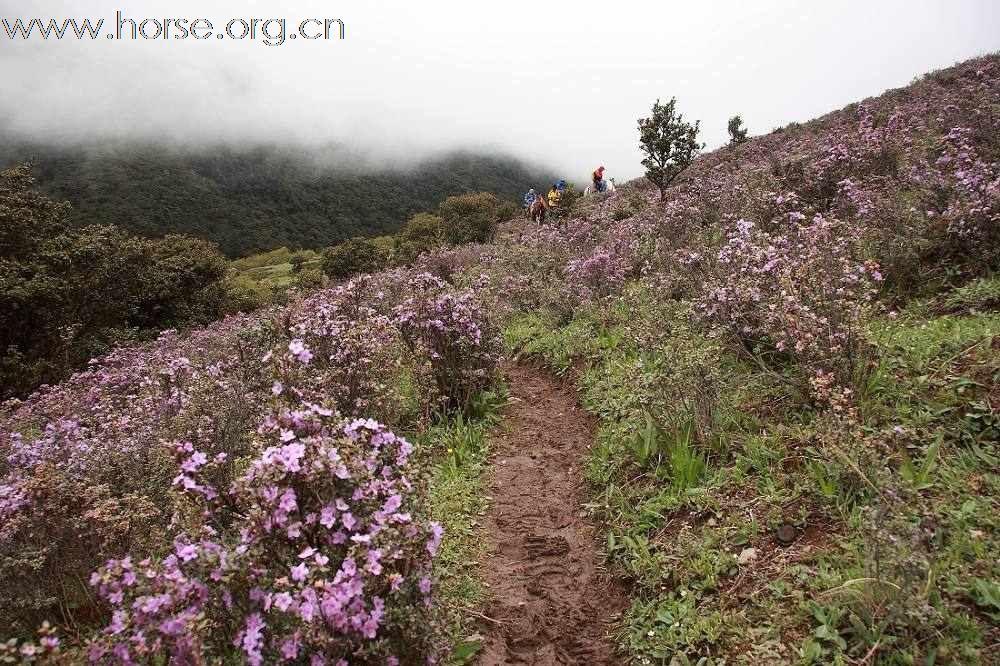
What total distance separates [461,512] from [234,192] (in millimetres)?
85450

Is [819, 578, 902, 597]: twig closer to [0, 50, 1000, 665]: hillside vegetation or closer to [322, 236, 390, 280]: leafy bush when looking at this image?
[0, 50, 1000, 665]: hillside vegetation

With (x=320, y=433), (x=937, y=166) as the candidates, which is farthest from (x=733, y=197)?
(x=320, y=433)

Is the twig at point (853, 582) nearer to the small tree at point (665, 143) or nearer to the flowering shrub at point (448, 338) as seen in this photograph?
the flowering shrub at point (448, 338)

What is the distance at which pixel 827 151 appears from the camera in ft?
32.7

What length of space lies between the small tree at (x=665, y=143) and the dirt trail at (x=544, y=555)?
1153 cm

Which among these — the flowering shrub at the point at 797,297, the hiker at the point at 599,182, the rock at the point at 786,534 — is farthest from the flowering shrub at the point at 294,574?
the hiker at the point at 599,182

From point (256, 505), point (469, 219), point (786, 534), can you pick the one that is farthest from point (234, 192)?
point (786, 534)

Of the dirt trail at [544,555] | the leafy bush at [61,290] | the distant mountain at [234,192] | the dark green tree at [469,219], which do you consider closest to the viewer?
the dirt trail at [544,555]

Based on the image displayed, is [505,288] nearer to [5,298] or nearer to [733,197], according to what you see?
[733,197]

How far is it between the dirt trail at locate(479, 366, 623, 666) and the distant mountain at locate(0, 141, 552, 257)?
61129 millimetres

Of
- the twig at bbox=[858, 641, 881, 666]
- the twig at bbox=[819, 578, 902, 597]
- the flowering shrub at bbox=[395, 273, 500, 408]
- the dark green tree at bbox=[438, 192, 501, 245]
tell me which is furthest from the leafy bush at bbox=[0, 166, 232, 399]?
the twig at bbox=[858, 641, 881, 666]

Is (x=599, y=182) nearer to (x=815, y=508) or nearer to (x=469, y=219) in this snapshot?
(x=469, y=219)

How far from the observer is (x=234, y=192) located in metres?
77.6

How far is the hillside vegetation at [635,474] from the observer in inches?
90.7
